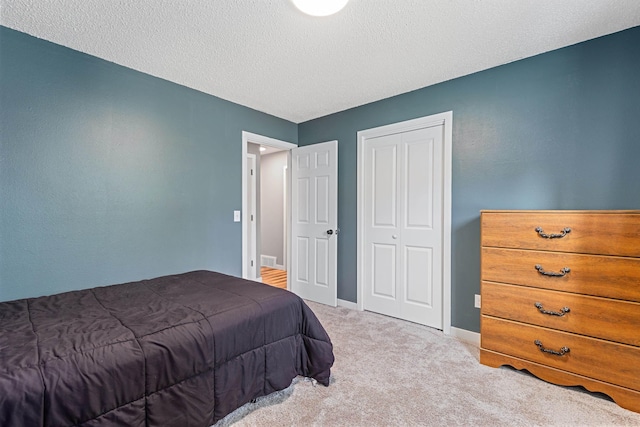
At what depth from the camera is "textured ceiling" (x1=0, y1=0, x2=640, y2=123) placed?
1780mm

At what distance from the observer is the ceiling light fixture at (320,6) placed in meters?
1.66

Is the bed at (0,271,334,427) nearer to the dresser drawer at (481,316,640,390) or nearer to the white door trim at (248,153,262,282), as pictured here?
the dresser drawer at (481,316,640,390)

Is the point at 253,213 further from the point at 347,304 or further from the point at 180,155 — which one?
the point at 347,304

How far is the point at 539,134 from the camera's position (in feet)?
7.68

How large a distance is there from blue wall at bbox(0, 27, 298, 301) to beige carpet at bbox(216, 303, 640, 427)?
168cm

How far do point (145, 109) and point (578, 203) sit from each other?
3.64 meters

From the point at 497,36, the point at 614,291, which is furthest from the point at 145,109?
the point at 614,291

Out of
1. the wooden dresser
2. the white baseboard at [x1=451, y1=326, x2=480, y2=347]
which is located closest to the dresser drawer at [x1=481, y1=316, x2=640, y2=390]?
the wooden dresser

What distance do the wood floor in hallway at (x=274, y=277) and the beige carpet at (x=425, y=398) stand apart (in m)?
2.38

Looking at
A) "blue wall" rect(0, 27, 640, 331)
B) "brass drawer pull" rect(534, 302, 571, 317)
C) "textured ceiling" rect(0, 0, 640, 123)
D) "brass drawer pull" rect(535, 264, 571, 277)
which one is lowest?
"brass drawer pull" rect(534, 302, 571, 317)

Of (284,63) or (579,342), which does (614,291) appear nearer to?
(579,342)

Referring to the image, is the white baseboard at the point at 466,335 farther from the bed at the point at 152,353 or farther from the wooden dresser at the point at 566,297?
the bed at the point at 152,353

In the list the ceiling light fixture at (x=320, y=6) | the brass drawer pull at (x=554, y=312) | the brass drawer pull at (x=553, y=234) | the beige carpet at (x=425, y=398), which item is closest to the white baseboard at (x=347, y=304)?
the beige carpet at (x=425, y=398)

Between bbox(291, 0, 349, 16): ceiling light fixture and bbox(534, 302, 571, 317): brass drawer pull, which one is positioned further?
bbox(534, 302, 571, 317): brass drawer pull
